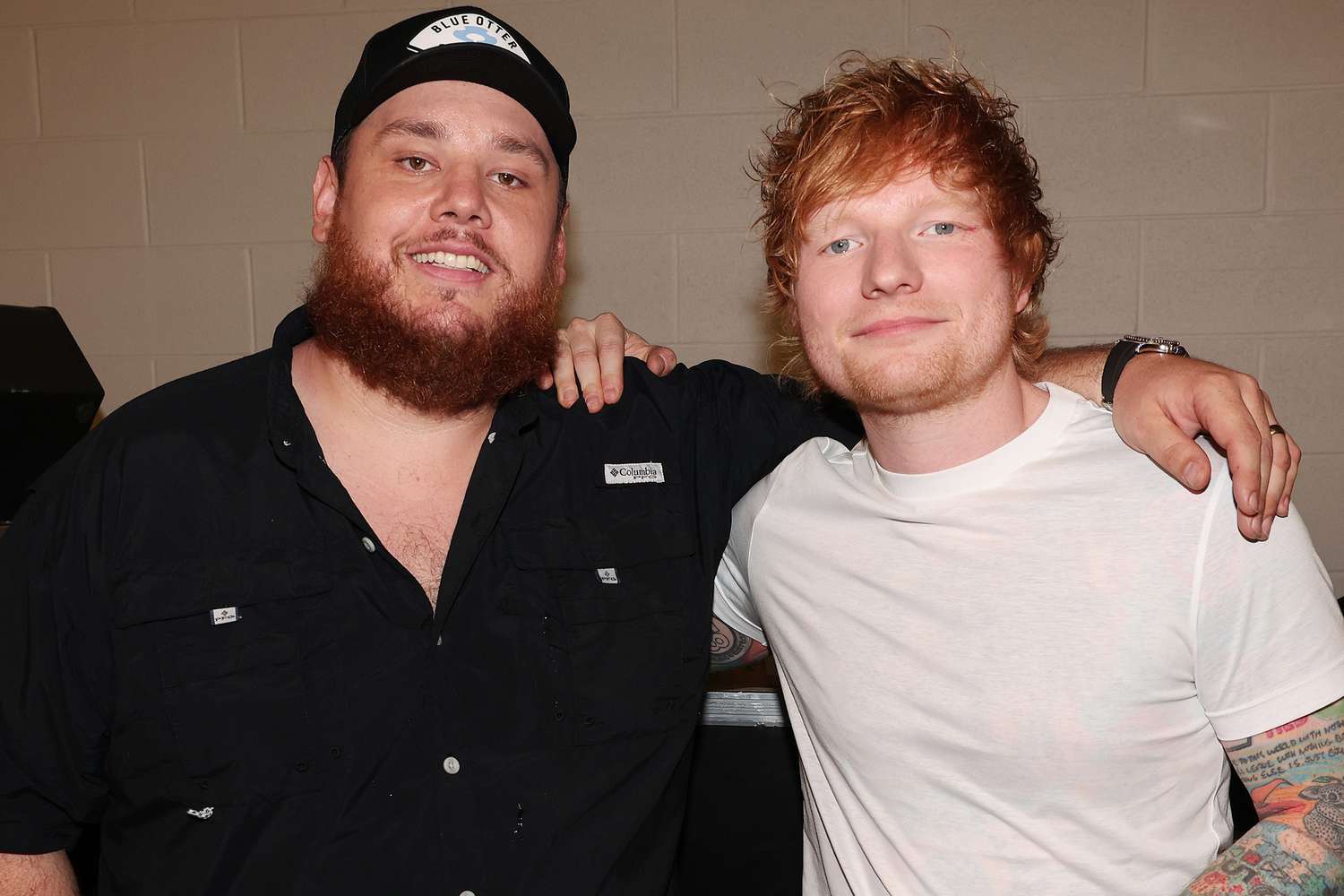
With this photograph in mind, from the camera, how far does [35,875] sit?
1.34m

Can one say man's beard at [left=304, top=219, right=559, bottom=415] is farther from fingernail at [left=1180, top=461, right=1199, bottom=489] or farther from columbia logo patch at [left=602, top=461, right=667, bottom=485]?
fingernail at [left=1180, top=461, right=1199, bottom=489]

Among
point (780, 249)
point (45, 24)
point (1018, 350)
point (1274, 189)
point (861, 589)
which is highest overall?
point (45, 24)

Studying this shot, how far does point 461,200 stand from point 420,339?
0.23 m

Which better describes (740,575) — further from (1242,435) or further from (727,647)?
(1242,435)

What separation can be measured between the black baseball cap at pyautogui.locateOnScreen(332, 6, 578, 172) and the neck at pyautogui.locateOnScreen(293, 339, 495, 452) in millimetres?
425

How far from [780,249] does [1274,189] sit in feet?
5.86

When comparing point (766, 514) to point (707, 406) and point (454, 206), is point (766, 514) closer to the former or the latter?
point (707, 406)

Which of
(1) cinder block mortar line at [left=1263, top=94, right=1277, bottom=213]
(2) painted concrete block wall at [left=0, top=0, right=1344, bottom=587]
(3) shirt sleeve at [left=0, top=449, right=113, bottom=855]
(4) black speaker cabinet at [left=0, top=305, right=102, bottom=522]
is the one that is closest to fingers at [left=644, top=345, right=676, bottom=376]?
(3) shirt sleeve at [left=0, top=449, right=113, bottom=855]

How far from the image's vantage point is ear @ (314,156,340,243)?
1.70 metres

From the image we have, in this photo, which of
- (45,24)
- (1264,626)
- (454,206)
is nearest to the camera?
(1264,626)

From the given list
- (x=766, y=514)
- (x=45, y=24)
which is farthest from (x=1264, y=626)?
(x=45, y=24)

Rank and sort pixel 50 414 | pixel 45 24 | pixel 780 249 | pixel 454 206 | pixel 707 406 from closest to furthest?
pixel 454 206
pixel 780 249
pixel 707 406
pixel 50 414
pixel 45 24

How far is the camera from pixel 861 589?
1.44 m

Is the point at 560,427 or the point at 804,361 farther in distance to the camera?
the point at 804,361
